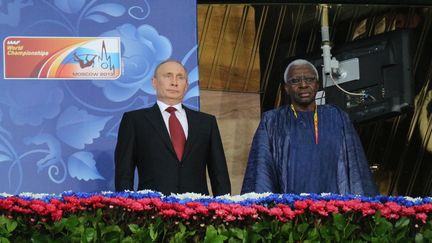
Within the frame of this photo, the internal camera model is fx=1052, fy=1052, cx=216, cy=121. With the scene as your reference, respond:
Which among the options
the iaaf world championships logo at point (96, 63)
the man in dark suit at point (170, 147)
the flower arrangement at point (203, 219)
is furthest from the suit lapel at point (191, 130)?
the flower arrangement at point (203, 219)

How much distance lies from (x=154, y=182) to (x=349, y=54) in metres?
3.25

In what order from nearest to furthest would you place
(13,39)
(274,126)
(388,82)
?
(274,126) < (13,39) < (388,82)

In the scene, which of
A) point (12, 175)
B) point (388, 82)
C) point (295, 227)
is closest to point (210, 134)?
point (12, 175)

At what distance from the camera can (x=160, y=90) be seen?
6.77 m

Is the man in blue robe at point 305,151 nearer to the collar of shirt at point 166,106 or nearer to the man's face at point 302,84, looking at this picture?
the man's face at point 302,84

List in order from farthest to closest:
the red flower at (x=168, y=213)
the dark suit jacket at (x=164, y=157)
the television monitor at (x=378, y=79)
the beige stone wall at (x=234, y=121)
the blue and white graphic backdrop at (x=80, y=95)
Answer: the beige stone wall at (x=234, y=121), the television monitor at (x=378, y=79), the blue and white graphic backdrop at (x=80, y=95), the dark suit jacket at (x=164, y=157), the red flower at (x=168, y=213)

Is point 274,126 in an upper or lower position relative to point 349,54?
lower

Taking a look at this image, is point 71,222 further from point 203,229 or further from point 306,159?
point 306,159

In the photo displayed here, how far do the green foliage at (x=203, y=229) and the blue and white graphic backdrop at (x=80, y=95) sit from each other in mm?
2870

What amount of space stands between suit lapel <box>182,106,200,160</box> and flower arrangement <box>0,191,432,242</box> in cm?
175

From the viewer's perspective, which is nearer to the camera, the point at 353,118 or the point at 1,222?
the point at 1,222

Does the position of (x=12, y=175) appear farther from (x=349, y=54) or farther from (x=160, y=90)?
(x=349, y=54)

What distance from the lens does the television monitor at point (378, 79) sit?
888 cm

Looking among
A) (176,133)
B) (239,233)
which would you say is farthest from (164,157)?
(239,233)
